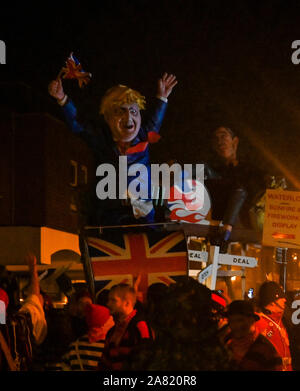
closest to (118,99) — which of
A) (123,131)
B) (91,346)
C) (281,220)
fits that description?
(123,131)

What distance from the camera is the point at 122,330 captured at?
4.63 m

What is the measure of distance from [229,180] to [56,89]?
269 cm

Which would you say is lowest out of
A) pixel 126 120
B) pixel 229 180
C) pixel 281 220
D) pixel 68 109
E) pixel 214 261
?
pixel 214 261

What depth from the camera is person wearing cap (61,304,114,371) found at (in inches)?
207

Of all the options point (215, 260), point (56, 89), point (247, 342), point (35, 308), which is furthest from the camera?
point (215, 260)

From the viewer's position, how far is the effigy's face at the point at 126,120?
802 cm

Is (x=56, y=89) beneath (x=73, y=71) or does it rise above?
beneath

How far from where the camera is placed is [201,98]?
31.9 ft

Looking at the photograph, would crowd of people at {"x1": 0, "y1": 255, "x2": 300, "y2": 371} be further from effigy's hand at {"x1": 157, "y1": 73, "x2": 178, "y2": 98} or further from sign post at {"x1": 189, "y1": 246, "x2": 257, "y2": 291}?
effigy's hand at {"x1": 157, "y1": 73, "x2": 178, "y2": 98}

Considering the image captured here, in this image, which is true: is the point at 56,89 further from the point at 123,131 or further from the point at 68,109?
the point at 123,131

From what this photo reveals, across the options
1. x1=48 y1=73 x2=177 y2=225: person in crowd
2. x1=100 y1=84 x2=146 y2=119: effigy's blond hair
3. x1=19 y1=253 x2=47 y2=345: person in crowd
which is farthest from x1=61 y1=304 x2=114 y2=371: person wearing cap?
x1=100 y1=84 x2=146 y2=119: effigy's blond hair
